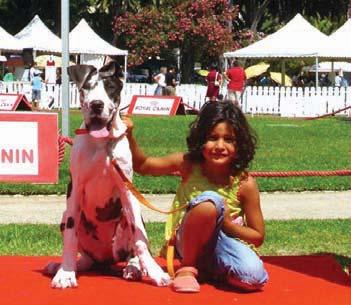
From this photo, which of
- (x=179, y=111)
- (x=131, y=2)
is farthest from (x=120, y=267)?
(x=131, y=2)

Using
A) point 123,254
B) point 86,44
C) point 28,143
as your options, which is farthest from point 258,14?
point 123,254

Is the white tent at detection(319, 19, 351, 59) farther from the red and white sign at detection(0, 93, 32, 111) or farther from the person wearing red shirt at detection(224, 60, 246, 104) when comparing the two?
the red and white sign at detection(0, 93, 32, 111)

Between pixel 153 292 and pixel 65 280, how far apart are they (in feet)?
1.62

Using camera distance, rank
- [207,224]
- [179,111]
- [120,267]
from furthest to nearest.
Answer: [179,111] → [120,267] → [207,224]

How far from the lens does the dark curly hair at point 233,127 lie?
5.26 m

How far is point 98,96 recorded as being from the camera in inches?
187

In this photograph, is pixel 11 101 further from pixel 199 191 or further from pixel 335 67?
pixel 335 67

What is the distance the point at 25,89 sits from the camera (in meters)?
33.9

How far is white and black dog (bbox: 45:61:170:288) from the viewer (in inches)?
190

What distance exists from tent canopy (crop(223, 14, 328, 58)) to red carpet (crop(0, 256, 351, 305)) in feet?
86.2

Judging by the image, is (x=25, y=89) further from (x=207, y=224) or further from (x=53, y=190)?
(x=207, y=224)

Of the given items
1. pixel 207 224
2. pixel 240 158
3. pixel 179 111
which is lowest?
pixel 179 111

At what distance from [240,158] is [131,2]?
4987cm

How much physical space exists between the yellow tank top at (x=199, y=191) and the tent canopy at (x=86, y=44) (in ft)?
102
